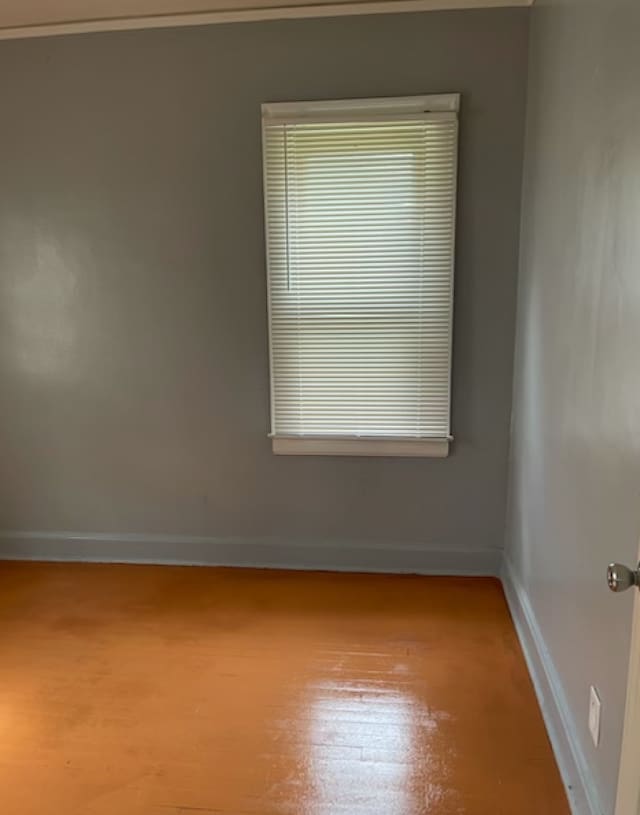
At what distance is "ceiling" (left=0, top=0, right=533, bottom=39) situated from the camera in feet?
8.43

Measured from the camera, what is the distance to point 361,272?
2.80m

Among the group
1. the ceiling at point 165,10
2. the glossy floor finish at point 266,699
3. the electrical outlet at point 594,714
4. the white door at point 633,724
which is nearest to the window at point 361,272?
the ceiling at point 165,10

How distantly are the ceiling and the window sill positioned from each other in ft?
6.00

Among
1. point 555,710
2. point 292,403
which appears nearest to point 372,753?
point 555,710

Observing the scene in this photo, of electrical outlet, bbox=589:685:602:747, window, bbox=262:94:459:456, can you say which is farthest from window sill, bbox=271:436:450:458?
electrical outlet, bbox=589:685:602:747

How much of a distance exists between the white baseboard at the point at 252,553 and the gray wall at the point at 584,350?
542 millimetres

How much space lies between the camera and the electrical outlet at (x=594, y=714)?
59.2 inches

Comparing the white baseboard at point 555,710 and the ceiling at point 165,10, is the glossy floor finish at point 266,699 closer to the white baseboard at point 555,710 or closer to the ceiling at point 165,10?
the white baseboard at point 555,710

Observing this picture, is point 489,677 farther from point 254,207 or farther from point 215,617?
point 254,207

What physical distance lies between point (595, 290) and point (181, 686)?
6.11 feet

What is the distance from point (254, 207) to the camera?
9.22 feet

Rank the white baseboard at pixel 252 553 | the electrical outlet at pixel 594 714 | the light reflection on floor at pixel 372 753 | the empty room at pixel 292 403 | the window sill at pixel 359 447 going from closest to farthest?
the electrical outlet at pixel 594 714 < the light reflection on floor at pixel 372 753 < the empty room at pixel 292 403 < the window sill at pixel 359 447 < the white baseboard at pixel 252 553

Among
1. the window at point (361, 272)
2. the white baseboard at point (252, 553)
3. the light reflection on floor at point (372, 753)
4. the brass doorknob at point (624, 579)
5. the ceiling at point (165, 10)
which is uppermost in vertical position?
the ceiling at point (165, 10)

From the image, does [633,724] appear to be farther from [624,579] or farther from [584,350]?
[584,350]
